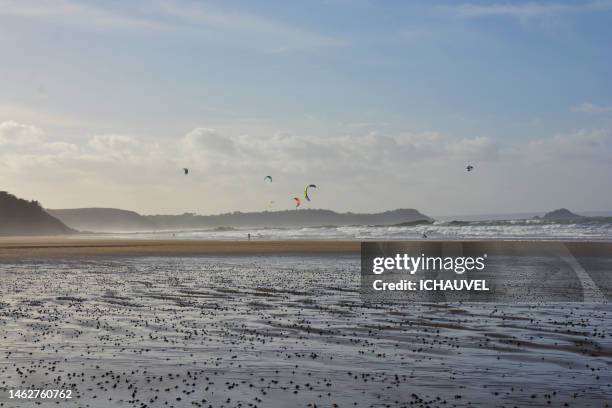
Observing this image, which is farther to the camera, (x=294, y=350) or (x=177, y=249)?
(x=177, y=249)

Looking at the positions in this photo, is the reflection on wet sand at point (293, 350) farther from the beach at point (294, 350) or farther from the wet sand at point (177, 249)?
the wet sand at point (177, 249)

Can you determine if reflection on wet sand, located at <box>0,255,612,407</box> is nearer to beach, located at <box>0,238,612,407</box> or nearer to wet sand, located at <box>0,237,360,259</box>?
beach, located at <box>0,238,612,407</box>

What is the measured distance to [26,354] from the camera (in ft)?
49.5

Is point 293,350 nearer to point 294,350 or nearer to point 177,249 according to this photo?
point 294,350

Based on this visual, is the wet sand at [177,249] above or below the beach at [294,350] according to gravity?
above

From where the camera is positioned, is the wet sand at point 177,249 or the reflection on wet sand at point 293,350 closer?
the reflection on wet sand at point 293,350

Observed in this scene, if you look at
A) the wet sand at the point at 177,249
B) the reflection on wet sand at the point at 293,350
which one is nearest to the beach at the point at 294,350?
the reflection on wet sand at the point at 293,350

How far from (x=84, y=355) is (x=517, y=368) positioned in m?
9.86

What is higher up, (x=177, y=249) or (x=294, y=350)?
(x=177, y=249)

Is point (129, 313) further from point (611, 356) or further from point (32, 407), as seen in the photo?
point (611, 356)

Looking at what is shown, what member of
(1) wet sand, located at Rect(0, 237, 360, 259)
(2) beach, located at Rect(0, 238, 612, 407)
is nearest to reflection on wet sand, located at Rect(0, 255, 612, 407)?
(2) beach, located at Rect(0, 238, 612, 407)

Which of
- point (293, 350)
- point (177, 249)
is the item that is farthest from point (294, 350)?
point (177, 249)

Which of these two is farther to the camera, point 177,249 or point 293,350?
point 177,249

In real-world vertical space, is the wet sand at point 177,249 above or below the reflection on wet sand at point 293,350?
above
